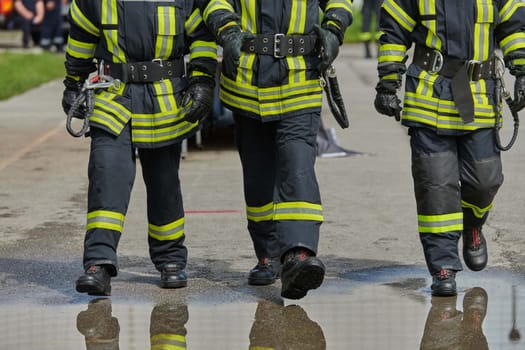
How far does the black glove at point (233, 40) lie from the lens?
6.79 m

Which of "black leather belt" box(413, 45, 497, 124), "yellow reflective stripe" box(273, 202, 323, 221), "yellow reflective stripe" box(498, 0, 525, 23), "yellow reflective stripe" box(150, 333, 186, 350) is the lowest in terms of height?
"yellow reflective stripe" box(150, 333, 186, 350)

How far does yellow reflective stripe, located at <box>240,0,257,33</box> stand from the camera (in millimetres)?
6914

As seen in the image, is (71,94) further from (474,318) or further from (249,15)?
(474,318)

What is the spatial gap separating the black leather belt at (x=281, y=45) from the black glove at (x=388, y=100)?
40 centimetres

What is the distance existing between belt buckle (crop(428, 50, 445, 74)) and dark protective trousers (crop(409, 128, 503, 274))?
30 cm

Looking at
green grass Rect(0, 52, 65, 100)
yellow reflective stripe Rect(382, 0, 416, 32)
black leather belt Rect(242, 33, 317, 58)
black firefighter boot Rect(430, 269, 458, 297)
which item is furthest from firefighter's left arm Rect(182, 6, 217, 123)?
green grass Rect(0, 52, 65, 100)

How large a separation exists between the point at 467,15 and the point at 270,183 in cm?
128

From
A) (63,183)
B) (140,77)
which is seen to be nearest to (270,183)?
(140,77)

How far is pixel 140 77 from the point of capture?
6.98 m

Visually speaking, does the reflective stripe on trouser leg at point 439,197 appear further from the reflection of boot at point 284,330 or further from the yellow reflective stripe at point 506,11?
the reflection of boot at point 284,330

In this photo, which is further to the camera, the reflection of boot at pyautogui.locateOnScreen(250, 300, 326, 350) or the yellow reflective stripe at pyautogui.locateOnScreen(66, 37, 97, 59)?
the yellow reflective stripe at pyautogui.locateOnScreen(66, 37, 97, 59)

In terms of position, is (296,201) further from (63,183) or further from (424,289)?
(63,183)

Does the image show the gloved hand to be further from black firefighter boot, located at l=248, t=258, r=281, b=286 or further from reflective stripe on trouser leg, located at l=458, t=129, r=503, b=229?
black firefighter boot, located at l=248, t=258, r=281, b=286

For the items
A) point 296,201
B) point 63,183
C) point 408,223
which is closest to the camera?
point 296,201
